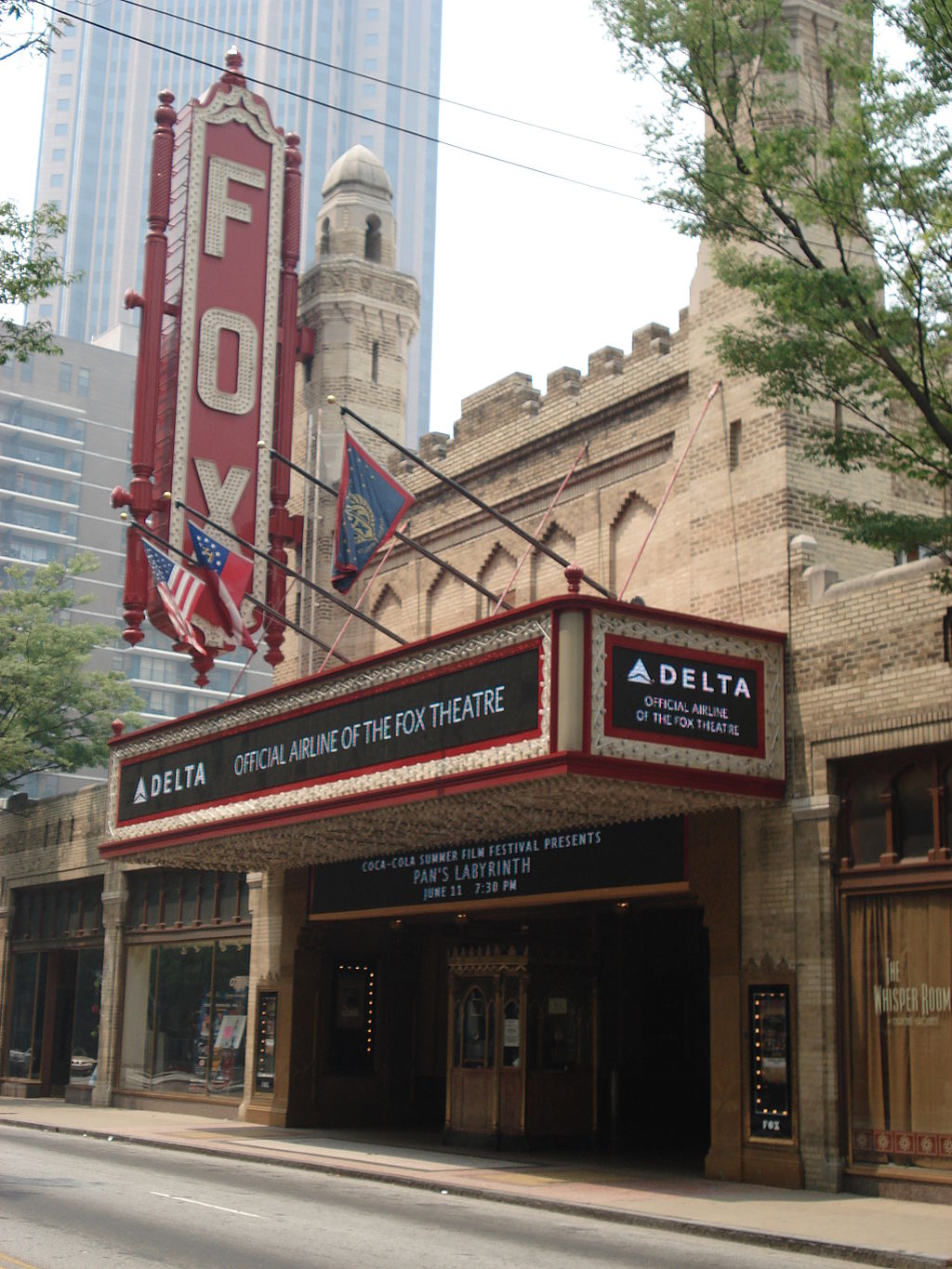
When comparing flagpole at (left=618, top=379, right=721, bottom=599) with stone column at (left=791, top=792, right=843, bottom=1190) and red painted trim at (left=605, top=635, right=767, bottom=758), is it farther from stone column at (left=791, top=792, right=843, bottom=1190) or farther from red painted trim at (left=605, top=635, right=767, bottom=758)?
stone column at (left=791, top=792, right=843, bottom=1190)

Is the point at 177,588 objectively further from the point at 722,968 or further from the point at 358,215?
the point at 358,215

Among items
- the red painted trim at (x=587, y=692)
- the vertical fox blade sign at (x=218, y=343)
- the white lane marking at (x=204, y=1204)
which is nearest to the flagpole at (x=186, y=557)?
the vertical fox blade sign at (x=218, y=343)

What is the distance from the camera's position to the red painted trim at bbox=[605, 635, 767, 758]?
Answer: 1723 centimetres

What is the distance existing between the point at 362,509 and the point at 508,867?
546cm

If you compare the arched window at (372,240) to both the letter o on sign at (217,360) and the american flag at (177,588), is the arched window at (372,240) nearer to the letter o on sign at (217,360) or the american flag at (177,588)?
the letter o on sign at (217,360)

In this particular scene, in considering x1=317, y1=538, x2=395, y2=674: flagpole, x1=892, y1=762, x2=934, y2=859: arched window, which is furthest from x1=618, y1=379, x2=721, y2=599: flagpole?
x1=317, y1=538, x2=395, y2=674: flagpole

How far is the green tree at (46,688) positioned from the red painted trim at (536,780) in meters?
19.5

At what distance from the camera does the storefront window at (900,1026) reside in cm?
1655

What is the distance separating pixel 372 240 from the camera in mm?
31844

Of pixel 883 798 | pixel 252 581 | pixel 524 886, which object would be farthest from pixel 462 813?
pixel 252 581

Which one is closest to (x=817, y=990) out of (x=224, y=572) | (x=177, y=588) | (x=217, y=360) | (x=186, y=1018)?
(x=224, y=572)

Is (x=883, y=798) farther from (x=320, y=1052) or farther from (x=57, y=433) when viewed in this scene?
(x=57, y=433)

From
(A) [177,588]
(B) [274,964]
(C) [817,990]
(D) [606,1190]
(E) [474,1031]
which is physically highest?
(A) [177,588]

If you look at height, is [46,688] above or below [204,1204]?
above
